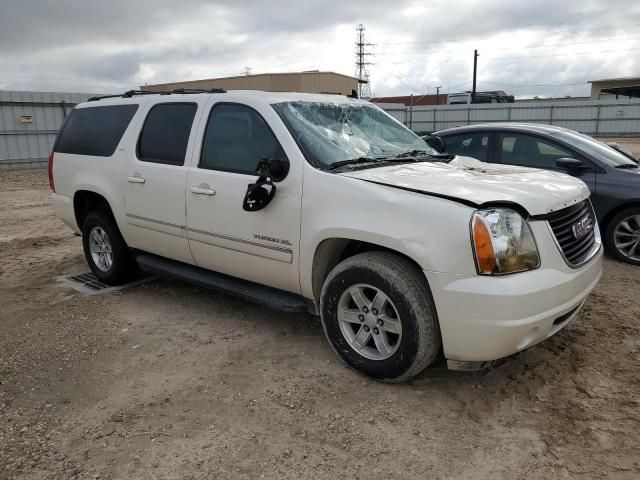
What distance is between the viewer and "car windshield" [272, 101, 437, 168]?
3.72 m

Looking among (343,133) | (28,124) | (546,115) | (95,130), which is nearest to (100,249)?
(95,130)

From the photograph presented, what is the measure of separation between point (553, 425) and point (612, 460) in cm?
35

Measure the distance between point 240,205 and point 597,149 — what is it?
15.8 feet

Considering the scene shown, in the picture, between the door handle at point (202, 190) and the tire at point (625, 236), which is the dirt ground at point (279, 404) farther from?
the tire at point (625, 236)

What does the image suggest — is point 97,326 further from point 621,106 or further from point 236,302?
point 621,106

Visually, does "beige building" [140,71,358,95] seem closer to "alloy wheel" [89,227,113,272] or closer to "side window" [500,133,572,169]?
"side window" [500,133,572,169]

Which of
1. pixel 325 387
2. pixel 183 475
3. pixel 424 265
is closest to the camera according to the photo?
pixel 183 475

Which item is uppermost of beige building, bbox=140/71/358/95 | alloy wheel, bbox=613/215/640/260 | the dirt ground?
beige building, bbox=140/71/358/95

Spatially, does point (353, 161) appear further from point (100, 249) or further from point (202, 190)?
point (100, 249)

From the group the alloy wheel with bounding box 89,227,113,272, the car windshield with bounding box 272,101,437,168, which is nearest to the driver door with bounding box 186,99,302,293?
the car windshield with bounding box 272,101,437,168

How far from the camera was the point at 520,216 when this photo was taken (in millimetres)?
3014

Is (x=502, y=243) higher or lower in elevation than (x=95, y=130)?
lower

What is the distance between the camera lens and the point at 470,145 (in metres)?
7.00

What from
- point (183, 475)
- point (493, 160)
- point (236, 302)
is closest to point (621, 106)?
point (493, 160)
